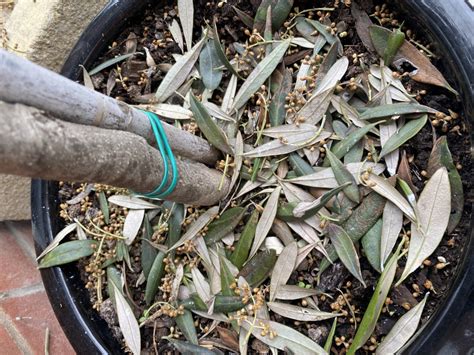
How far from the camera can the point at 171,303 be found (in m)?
0.84

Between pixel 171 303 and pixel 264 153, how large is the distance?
282 mm

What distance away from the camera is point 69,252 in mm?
904

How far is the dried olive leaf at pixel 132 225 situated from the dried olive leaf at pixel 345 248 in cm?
32

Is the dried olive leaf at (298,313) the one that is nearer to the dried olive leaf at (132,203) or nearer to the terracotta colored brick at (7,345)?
the dried olive leaf at (132,203)

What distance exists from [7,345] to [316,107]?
98 cm

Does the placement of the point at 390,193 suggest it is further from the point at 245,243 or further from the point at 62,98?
the point at 62,98

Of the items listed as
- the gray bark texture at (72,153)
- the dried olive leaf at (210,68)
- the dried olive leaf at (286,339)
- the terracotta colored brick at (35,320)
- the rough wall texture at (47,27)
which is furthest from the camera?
the terracotta colored brick at (35,320)

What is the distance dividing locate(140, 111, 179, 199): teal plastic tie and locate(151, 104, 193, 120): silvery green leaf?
0.60 ft

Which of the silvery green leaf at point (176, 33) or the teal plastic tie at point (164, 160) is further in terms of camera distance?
the silvery green leaf at point (176, 33)

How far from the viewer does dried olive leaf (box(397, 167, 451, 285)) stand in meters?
0.70

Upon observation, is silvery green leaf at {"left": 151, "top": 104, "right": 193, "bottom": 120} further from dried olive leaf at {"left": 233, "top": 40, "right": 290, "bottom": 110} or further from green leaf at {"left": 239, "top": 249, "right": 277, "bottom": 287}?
green leaf at {"left": 239, "top": 249, "right": 277, "bottom": 287}

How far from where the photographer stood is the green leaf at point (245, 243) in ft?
2.67

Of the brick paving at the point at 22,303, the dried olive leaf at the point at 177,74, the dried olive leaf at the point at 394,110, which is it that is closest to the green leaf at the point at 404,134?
the dried olive leaf at the point at 394,110

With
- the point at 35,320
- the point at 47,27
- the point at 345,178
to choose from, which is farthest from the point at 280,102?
the point at 35,320
